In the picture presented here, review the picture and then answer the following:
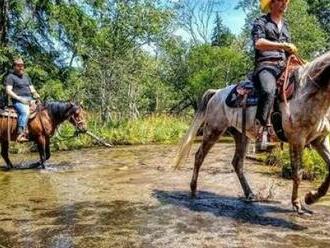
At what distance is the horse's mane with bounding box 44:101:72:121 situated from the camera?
1229 cm

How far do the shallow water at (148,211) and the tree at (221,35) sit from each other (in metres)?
36.8

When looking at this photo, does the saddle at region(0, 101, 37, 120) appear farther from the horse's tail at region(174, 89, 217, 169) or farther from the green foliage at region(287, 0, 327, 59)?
the green foliage at region(287, 0, 327, 59)

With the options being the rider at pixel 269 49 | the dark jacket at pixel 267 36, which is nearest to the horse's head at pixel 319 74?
the rider at pixel 269 49

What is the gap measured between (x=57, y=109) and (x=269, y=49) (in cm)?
685

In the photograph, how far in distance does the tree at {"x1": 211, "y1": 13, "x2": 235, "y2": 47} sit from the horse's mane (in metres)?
35.8

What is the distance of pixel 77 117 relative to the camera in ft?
41.0

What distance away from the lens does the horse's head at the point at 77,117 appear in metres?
12.4

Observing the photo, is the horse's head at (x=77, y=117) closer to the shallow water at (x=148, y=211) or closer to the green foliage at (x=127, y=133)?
the shallow water at (x=148, y=211)

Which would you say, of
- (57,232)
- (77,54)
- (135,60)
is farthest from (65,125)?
(57,232)

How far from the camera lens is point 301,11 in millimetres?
35281

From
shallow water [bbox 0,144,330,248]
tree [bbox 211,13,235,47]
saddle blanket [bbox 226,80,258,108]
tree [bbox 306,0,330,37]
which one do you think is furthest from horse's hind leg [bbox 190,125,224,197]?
tree [bbox 211,13,235,47]

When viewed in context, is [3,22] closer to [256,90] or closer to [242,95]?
[242,95]

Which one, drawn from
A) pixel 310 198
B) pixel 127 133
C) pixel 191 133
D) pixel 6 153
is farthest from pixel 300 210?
pixel 127 133

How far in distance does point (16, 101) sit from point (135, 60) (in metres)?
14.4
